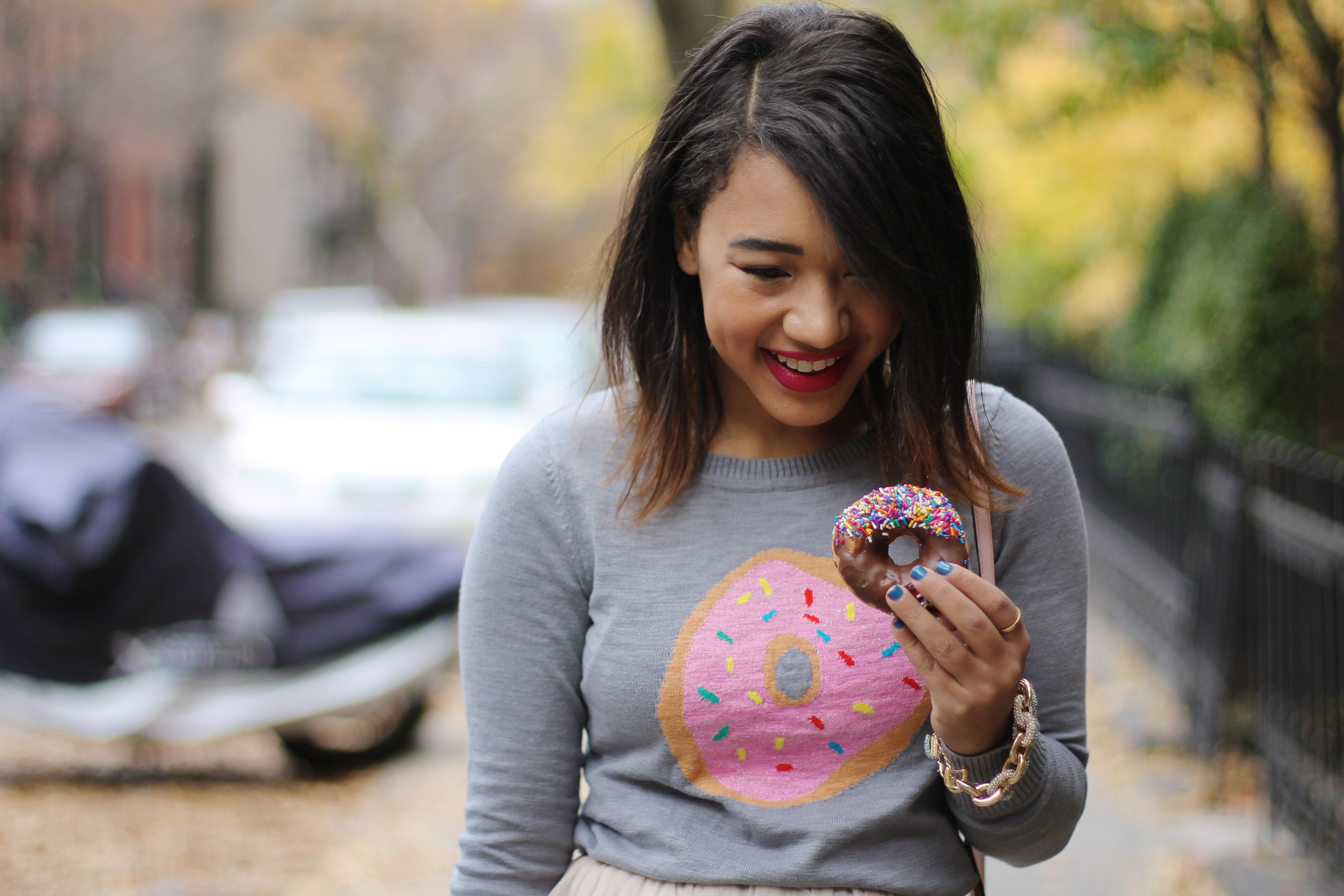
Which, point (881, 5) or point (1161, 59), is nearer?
point (1161, 59)

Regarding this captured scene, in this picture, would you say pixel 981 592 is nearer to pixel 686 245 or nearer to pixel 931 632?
pixel 931 632

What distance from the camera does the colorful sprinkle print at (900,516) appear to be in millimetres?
1637

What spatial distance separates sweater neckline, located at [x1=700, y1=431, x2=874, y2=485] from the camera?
1835mm

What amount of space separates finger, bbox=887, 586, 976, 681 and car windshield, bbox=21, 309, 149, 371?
19032 mm

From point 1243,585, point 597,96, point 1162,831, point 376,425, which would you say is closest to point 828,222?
point 1162,831

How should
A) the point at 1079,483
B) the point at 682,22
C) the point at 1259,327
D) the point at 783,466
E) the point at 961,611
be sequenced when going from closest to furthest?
the point at 961,611
the point at 783,466
the point at 1259,327
the point at 682,22
the point at 1079,483

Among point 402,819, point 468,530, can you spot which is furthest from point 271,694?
point 468,530

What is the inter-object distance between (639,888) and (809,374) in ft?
2.42

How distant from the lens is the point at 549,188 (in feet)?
79.3

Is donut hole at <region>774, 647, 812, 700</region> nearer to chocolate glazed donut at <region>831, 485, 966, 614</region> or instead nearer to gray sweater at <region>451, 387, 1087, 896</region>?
gray sweater at <region>451, 387, 1087, 896</region>

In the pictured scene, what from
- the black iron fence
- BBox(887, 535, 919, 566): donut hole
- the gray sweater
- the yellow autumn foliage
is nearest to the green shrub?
the black iron fence

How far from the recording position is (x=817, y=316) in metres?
1.65

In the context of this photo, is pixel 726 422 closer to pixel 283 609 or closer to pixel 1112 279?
pixel 283 609

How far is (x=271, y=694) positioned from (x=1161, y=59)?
494cm
